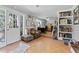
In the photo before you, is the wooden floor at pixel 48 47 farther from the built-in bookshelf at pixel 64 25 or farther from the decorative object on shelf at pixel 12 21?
the decorative object on shelf at pixel 12 21

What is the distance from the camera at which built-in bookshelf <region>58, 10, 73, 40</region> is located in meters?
4.98

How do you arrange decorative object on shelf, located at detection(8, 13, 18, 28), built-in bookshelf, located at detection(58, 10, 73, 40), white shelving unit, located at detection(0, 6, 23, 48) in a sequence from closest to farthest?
white shelving unit, located at detection(0, 6, 23, 48)
decorative object on shelf, located at detection(8, 13, 18, 28)
built-in bookshelf, located at detection(58, 10, 73, 40)

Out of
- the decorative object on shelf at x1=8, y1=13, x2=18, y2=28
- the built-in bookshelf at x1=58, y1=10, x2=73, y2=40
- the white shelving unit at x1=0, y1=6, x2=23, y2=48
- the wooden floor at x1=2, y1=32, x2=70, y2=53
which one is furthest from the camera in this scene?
the built-in bookshelf at x1=58, y1=10, x2=73, y2=40

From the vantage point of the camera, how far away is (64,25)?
5.36 metres

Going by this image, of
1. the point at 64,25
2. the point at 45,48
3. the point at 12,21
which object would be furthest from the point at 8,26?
the point at 64,25

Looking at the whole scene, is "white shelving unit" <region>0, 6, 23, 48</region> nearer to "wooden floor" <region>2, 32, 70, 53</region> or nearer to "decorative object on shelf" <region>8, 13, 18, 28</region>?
"decorative object on shelf" <region>8, 13, 18, 28</region>

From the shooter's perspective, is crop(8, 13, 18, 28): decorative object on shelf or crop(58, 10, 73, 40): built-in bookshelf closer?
crop(8, 13, 18, 28): decorative object on shelf

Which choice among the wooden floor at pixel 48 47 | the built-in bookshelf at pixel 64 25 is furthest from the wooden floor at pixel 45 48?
the built-in bookshelf at pixel 64 25

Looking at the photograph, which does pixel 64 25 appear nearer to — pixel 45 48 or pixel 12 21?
pixel 45 48

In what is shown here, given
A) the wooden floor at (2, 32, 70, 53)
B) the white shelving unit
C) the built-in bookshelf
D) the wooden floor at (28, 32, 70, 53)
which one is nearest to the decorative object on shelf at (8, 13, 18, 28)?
the white shelving unit

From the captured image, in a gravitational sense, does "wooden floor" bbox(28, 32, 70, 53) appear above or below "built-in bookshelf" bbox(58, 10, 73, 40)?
below
